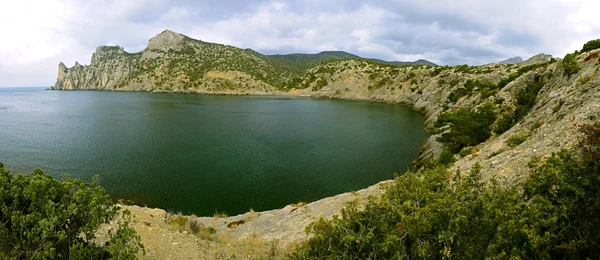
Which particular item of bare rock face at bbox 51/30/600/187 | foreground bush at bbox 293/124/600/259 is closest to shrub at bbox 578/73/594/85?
bare rock face at bbox 51/30/600/187

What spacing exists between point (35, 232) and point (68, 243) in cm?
94

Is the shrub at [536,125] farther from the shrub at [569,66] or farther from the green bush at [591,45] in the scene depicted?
the green bush at [591,45]

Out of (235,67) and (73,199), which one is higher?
(235,67)

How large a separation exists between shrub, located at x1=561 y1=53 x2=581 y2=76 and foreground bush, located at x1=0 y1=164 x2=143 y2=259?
109 ft

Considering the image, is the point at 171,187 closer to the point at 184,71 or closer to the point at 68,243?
the point at 68,243

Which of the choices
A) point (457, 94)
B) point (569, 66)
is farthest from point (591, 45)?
point (457, 94)

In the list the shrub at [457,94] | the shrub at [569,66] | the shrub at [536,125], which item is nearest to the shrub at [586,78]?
the shrub at [536,125]

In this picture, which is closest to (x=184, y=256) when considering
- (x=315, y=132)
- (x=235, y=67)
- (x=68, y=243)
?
(x=68, y=243)

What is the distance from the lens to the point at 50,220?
7758mm

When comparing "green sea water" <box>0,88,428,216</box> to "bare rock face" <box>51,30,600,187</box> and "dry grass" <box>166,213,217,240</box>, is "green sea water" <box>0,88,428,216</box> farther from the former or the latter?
"bare rock face" <box>51,30,600,187</box>

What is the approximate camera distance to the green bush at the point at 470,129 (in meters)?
30.8

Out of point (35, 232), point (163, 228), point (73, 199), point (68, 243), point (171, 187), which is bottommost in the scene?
point (171, 187)

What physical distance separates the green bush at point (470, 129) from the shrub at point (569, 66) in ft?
25.7

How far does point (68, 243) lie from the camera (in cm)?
847
